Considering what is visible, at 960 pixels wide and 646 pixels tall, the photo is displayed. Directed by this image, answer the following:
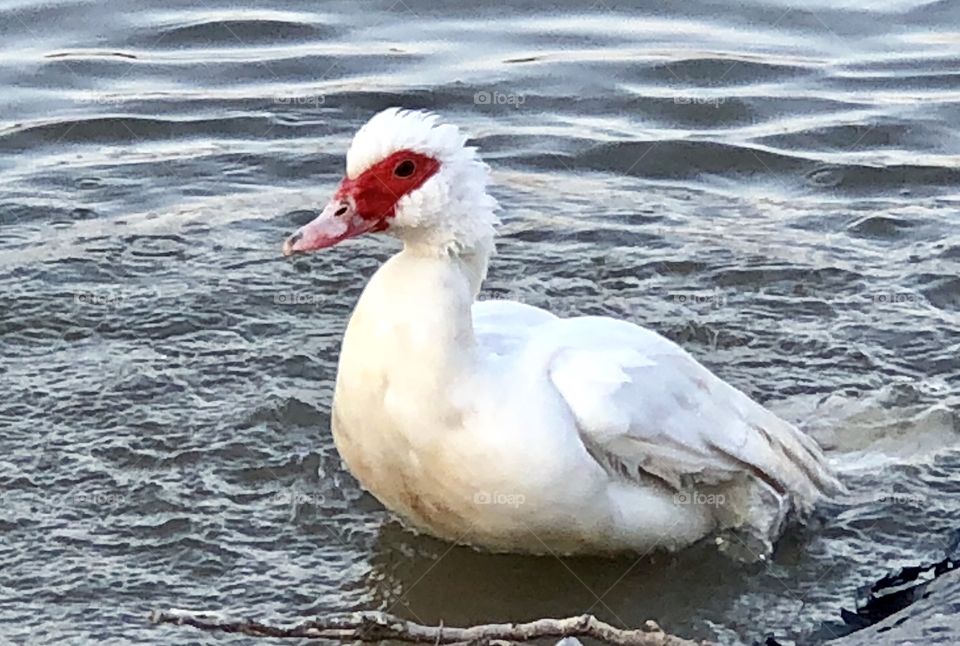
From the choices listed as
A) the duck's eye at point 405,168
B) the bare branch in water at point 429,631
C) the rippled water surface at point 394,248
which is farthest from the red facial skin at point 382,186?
the bare branch in water at point 429,631

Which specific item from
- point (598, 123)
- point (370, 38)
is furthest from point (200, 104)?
point (598, 123)

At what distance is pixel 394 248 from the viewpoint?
8727 millimetres

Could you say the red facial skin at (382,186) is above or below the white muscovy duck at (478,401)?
above

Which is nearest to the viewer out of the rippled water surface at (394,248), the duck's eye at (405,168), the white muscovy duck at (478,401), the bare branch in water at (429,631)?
the bare branch in water at (429,631)

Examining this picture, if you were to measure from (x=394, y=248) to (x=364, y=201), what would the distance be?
298cm

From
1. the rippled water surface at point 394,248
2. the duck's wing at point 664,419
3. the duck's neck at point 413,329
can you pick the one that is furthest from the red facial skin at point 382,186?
the rippled water surface at point 394,248

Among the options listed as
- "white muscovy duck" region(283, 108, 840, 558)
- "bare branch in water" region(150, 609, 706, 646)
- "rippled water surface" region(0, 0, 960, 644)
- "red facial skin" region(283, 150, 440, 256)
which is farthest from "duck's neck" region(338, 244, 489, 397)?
"bare branch in water" region(150, 609, 706, 646)

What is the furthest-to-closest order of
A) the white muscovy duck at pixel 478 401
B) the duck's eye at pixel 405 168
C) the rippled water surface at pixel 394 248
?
the rippled water surface at pixel 394 248
the duck's eye at pixel 405 168
the white muscovy duck at pixel 478 401

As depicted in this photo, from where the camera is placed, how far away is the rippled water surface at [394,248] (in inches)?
241

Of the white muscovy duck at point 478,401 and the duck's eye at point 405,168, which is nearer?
the white muscovy duck at point 478,401

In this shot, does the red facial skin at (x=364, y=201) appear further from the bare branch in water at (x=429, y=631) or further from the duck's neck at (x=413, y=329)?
the bare branch in water at (x=429, y=631)

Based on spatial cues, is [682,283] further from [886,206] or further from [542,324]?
[542,324]

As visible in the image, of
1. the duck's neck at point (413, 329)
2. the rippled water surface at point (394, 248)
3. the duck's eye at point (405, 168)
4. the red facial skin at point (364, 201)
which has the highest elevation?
the duck's eye at point (405, 168)

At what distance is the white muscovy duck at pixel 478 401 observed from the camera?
5637 mm
